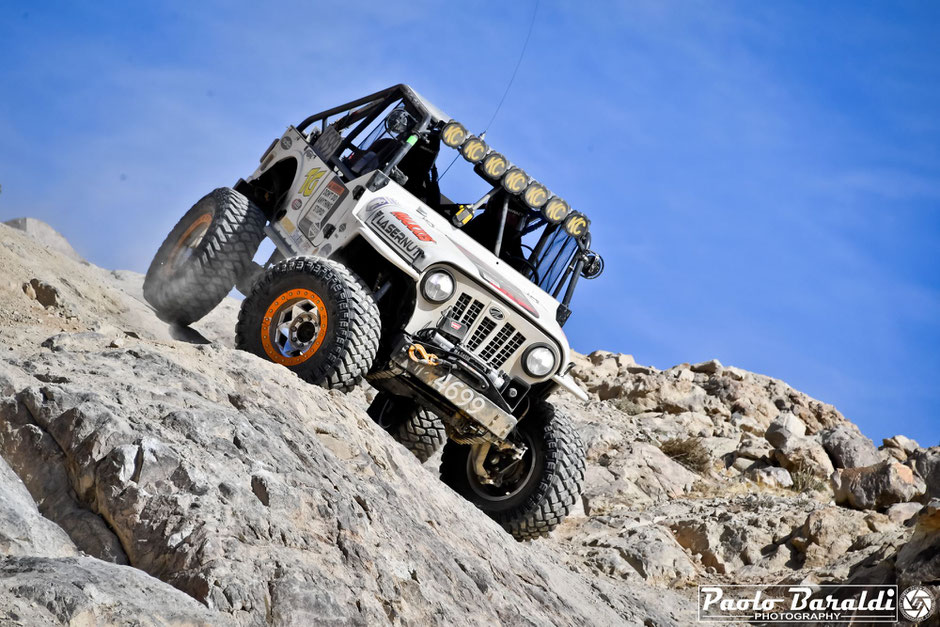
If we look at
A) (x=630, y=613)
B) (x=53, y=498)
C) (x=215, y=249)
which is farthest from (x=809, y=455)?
(x=53, y=498)

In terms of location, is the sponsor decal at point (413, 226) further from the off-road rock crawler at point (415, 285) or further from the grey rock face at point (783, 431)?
the grey rock face at point (783, 431)

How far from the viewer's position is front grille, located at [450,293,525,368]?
7238 mm

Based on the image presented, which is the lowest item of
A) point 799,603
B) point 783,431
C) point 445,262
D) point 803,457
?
point 799,603

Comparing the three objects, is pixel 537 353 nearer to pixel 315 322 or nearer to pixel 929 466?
pixel 315 322

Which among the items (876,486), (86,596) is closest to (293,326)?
(86,596)

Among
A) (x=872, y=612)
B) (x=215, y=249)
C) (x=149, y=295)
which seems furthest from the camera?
(x=149, y=295)

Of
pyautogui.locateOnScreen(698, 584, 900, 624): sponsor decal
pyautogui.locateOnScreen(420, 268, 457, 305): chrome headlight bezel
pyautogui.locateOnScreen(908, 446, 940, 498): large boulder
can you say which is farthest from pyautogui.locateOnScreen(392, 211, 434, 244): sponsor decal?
pyautogui.locateOnScreen(908, 446, 940, 498): large boulder

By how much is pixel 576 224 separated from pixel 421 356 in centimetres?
257

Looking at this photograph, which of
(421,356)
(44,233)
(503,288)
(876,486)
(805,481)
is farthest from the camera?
(44,233)

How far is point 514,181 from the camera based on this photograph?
8.46 meters

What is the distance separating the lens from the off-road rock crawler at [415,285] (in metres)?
7.01

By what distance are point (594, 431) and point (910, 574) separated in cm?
532

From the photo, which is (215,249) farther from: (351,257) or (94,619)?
(94,619)

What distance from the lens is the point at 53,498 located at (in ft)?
12.5
